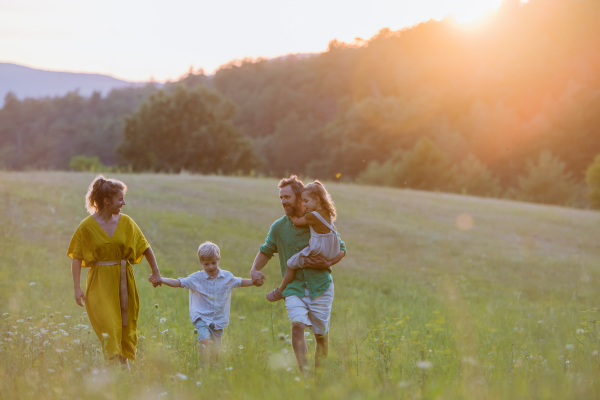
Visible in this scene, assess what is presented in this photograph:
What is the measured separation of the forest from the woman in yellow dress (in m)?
47.4

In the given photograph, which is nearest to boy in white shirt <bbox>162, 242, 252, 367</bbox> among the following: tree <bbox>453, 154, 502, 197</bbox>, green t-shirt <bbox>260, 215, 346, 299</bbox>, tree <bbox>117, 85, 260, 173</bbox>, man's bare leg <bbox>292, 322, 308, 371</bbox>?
green t-shirt <bbox>260, 215, 346, 299</bbox>

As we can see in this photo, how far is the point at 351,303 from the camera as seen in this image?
9750 millimetres

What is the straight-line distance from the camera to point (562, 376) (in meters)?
3.93

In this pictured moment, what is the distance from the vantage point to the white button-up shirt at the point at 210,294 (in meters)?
5.66

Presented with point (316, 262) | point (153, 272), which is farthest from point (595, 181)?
point (153, 272)

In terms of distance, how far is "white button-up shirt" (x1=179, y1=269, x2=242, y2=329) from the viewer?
566cm

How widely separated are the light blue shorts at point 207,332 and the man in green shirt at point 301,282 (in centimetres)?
66

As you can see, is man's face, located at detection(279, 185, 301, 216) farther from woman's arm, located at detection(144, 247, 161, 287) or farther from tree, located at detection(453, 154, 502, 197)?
tree, located at detection(453, 154, 502, 197)

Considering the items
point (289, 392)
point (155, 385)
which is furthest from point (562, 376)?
point (155, 385)

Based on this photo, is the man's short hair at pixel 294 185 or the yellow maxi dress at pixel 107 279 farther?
the man's short hair at pixel 294 185

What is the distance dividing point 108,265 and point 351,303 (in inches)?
207

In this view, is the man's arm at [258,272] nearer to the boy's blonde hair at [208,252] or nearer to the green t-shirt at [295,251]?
the green t-shirt at [295,251]

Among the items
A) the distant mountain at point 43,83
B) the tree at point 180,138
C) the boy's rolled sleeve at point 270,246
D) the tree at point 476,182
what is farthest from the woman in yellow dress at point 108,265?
the distant mountain at point 43,83

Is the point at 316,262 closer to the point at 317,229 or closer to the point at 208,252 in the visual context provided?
the point at 317,229
